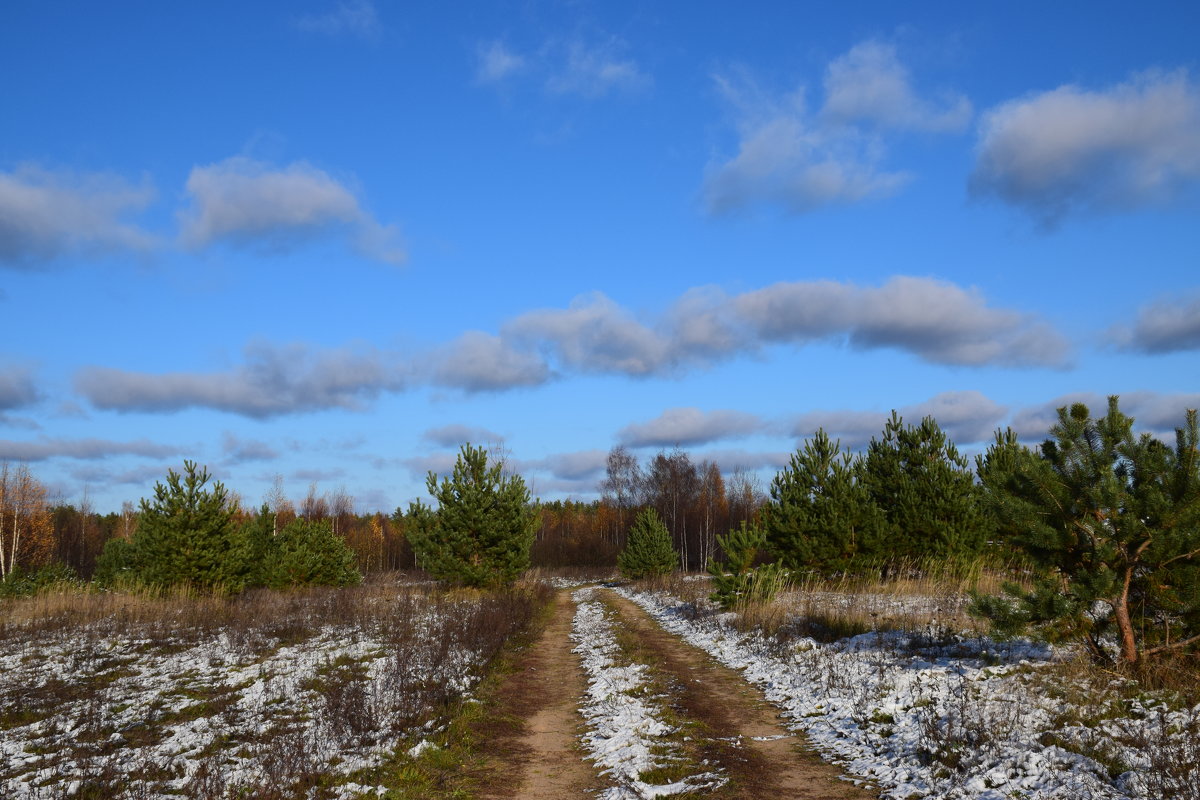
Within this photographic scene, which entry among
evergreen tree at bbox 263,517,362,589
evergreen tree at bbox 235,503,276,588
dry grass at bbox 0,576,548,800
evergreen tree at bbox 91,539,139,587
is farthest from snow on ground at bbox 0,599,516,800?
evergreen tree at bbox 91,539,139,587

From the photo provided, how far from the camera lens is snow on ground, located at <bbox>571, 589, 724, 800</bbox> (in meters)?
6.47

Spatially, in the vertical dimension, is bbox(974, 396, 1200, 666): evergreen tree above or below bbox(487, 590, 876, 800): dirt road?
above

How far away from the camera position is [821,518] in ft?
74.5

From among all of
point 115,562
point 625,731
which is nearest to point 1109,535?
point 625,731

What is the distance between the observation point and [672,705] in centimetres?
970

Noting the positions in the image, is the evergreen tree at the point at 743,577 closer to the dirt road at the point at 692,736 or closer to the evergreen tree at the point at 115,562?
the dirt road at the point at 692,736

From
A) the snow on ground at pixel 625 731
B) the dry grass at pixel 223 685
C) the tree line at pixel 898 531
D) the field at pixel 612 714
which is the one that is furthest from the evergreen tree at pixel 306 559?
the snow on ground at pixel 625 731

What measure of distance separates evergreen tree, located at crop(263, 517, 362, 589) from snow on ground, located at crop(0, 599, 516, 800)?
528 inches

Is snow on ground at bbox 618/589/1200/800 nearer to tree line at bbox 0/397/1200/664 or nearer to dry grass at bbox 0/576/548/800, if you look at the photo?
tree line at bbox 0/397/1200/664

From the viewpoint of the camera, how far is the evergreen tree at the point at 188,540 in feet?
82.1

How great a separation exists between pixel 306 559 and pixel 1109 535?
31148mm

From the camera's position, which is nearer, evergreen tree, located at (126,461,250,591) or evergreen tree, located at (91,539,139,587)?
evergreen tree, located at (126,461,250,591)

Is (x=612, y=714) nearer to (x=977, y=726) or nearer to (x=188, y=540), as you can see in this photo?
(x=977, y=726)

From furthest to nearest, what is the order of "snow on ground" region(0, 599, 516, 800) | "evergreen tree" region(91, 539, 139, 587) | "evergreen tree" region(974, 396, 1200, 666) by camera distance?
"evergreen tree" region(91, 539, 139, 587), "evergreen tree" region(974, 396, 1200, 666), "snow on ground" region(0, 599, 516, 800)
